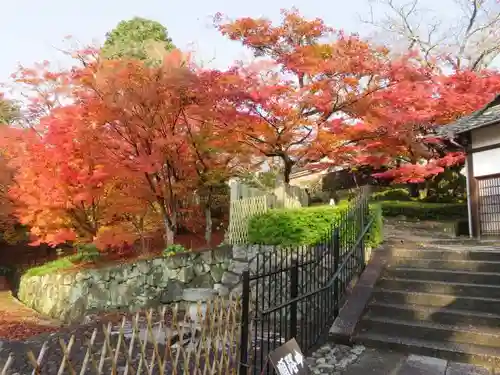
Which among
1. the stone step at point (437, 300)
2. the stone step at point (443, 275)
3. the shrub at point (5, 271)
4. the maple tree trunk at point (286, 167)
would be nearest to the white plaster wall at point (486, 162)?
the stone step at point (443, 275)

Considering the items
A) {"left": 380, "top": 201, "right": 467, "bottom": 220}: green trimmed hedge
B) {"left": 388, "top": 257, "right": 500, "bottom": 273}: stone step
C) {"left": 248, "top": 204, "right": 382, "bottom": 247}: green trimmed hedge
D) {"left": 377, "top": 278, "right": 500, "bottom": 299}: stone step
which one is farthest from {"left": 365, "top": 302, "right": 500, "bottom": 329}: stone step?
{"left": 380, "top": 201, "right": 467, "bottom": 220}: green trimmed hedge

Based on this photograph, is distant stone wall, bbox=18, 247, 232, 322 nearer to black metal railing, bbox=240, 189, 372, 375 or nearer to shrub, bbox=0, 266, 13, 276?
black metal railing, bbox=240, 189, 372, 375

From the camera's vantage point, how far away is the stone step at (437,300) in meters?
6.27

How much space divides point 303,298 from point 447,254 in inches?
160

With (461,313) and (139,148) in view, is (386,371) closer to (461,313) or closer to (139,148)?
(461,313)

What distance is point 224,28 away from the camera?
50.4ft

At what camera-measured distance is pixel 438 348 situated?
554 centimetres

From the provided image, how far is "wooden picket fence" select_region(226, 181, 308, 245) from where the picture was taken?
1295 centimetres

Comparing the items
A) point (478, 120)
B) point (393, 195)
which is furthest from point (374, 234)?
point (393, 195)

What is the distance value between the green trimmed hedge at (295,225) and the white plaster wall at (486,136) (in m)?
4.62

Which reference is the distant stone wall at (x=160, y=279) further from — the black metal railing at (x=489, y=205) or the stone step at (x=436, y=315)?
the black metal railing at (x=489, y=205)

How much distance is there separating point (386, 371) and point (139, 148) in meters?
8.81

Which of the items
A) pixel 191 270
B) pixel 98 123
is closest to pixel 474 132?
pixel 191 270

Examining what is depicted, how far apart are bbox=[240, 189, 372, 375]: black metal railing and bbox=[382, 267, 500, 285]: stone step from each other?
0.72m
